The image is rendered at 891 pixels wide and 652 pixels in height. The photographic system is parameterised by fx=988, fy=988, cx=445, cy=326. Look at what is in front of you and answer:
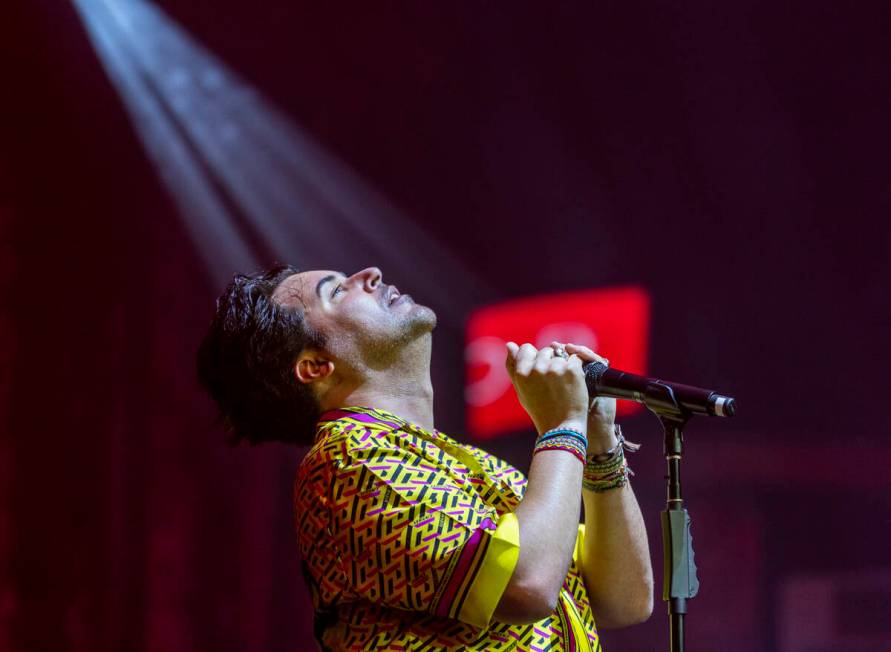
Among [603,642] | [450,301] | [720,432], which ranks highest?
[450,301]

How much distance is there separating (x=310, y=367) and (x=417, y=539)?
524 millimetres

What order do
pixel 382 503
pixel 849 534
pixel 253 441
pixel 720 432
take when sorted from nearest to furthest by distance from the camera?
1. pixel 382 503
2. pixel 253 441
3. pixel 849 534
4. pixel 720 432

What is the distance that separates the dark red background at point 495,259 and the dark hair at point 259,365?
201cm

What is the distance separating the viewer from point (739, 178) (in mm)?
3699

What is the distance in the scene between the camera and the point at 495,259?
Result: 396 centimetres

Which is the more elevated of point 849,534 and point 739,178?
point 739,178

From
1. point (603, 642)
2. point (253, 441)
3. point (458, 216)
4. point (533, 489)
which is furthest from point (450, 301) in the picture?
point (533, 489)

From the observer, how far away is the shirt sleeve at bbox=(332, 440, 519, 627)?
1.28 meters

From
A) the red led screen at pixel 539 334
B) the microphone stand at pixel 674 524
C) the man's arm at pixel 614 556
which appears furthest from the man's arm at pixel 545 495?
the red led screen at pixel 539 334

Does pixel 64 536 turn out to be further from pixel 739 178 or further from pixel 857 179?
pixel 857 179

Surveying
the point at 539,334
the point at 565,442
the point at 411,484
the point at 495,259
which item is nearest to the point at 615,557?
the point at 565,442

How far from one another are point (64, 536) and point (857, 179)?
3072 mm

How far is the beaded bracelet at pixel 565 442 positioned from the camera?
1419 mm

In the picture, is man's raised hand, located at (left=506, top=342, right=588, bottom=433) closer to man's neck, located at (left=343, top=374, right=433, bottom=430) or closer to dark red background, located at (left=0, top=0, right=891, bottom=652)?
man's neck, located at (left=343, top=374, right=433, bottom=430)
